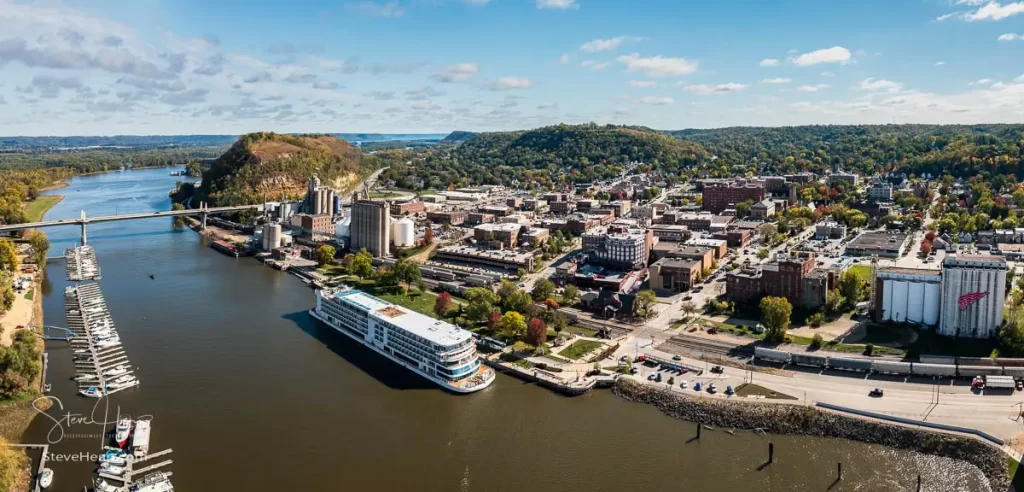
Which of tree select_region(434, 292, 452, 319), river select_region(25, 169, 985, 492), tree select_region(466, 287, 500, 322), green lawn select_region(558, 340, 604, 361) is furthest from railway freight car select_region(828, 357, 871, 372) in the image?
tree select_region(434, 292, 452, 319)

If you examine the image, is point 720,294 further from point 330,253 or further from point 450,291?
point 330,253

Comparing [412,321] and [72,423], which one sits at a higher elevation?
[412,321]

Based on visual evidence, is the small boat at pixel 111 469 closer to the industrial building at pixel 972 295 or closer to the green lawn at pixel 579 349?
the green lawn at pixel 579 349

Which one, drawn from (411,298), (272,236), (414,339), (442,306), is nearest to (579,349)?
(414,339)

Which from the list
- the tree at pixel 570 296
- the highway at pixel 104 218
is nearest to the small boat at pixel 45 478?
the tree at pixel 570 296

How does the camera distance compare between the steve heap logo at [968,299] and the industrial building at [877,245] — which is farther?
the industrial building at [877,245]

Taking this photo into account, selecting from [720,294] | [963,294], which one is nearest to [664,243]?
[720,294]

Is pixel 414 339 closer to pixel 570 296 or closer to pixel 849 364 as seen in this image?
pixel 570 296
